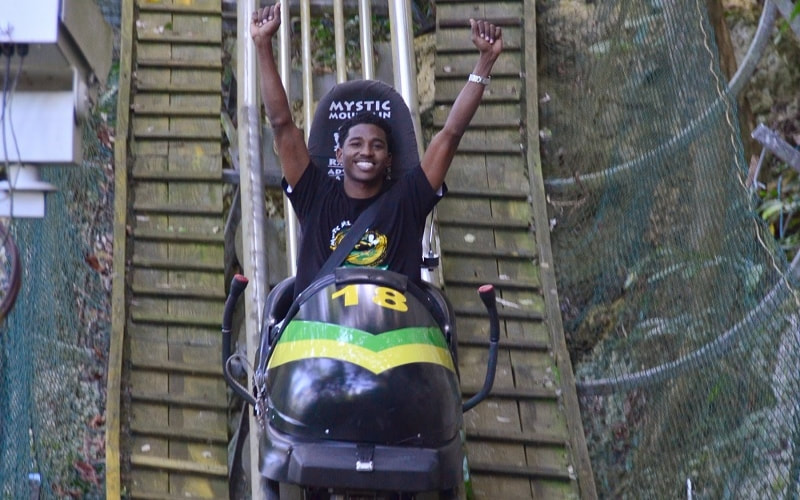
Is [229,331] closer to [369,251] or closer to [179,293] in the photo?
[369,251]

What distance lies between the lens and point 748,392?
334 cm

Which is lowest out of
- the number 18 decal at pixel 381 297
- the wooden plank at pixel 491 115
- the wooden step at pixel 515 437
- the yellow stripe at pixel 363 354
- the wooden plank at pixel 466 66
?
the wooden step at pixel 515 437

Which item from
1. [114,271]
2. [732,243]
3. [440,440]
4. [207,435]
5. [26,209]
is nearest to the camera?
[26,209]

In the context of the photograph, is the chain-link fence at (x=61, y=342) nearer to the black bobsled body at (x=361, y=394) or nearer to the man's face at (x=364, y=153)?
the man's face at (x=364, y=153)

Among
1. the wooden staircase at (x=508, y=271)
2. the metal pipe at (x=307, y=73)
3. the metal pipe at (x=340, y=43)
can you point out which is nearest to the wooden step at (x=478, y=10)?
the wooden staircase at (x=508, y=271)

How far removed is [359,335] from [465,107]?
91cm

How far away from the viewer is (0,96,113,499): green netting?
4.03 m

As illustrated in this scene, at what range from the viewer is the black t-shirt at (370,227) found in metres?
3.19

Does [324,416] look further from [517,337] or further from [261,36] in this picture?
[517,337]

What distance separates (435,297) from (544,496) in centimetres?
119

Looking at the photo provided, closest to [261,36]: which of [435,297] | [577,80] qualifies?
[435,297]

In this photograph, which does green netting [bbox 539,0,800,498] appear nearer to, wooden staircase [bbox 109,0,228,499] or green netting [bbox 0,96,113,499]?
wooden staircase [bbox 109,0,228,499]

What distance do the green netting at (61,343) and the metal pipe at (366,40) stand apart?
1.27 meters

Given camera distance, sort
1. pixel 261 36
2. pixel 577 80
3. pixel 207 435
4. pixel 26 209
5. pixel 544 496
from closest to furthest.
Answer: pixel 26 209
pixel 261 36
pixel 544 496
pixel 207 435
pixel 577 80
